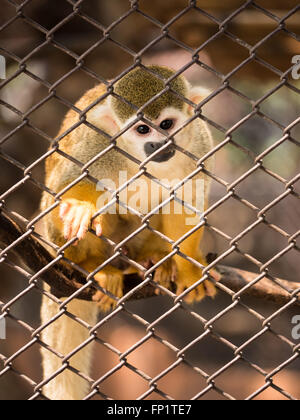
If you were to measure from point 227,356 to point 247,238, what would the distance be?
1.25 m

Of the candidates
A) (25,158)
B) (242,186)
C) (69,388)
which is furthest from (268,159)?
(69,388)

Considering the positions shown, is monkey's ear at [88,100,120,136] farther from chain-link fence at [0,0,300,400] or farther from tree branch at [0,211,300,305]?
tree branch at [0,211,300,305]

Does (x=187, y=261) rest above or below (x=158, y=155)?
below

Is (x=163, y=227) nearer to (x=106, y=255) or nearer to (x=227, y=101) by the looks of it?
(x=106, y=255)

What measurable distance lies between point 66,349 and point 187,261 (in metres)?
0.78

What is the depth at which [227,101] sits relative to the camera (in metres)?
5.89

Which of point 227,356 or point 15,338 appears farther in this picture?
point 227,356

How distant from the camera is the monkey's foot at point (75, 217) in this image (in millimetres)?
2275

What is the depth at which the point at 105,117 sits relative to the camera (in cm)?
270

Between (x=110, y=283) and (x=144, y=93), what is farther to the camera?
(x=110, y=283)

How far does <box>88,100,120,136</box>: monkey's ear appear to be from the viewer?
2.68 m

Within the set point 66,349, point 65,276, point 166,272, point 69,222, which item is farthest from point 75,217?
point 66,349

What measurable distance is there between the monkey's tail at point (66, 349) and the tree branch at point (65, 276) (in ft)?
0.97

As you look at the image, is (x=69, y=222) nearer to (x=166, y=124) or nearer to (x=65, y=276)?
(x=65, y=276)
